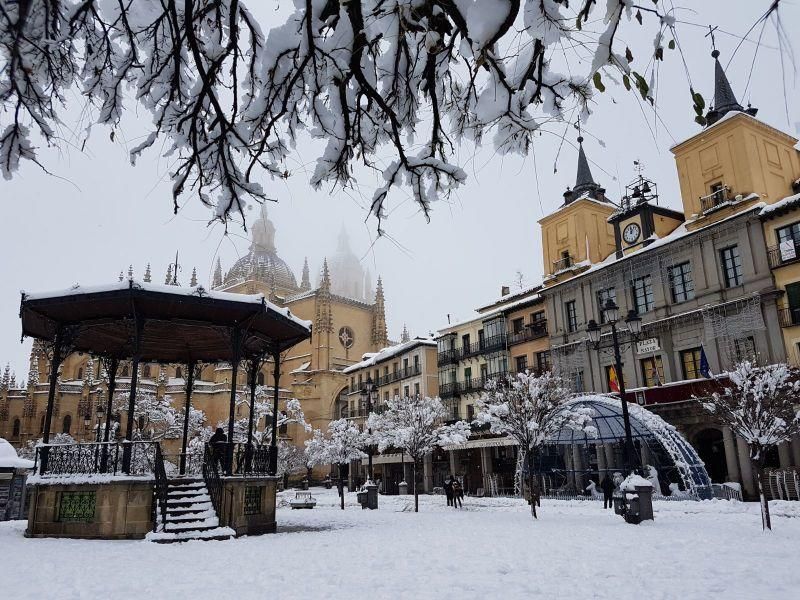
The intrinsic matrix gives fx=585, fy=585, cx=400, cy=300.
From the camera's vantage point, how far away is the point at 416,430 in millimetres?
28984

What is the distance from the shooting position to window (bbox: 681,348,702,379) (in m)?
27.5

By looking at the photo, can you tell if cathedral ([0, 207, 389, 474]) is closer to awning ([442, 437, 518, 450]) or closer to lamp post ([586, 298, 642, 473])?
awning ([442, 437, 518, 450])

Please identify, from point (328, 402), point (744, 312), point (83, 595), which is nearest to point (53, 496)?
point (83, 595)

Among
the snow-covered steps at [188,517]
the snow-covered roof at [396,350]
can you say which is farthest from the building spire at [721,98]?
the snow-covered steps at [188,517]

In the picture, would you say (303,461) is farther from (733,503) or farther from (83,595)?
(83,595)

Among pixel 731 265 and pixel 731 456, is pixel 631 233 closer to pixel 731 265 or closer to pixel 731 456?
pixel 731 265

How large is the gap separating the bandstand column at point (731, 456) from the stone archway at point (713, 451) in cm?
174

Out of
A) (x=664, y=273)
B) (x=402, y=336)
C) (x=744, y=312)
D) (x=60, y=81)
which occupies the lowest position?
(x=60, y=81)

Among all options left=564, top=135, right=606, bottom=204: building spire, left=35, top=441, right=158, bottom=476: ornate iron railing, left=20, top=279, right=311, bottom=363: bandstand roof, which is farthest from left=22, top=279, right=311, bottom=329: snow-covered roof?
left=564, top=135, right=606, bottom=204: building spire

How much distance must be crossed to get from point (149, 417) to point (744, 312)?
4529cm

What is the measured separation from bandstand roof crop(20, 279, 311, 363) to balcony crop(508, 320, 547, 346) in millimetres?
21475

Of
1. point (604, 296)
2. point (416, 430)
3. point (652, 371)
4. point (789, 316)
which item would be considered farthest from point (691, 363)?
point (416, 430)

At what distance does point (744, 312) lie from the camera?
25.6 metres

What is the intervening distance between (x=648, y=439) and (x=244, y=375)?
51.6 meters
